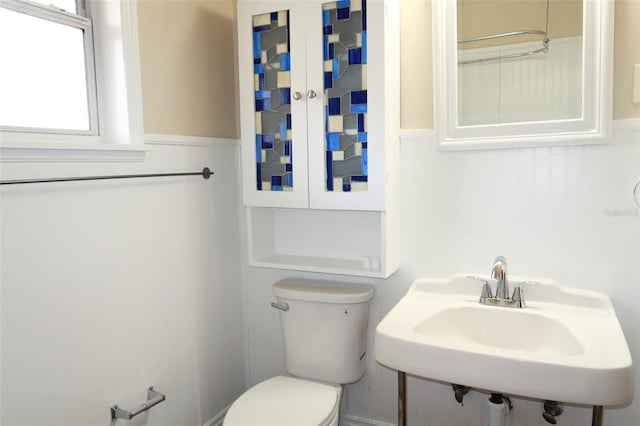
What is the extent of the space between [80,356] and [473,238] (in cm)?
130

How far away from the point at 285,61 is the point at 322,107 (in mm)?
223

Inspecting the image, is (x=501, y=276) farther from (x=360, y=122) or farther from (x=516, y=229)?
(x=360, y=122)

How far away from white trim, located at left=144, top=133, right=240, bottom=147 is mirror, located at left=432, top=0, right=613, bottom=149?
2.74 ft

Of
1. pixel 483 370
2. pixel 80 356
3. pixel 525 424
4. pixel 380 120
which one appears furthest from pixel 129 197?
pixel 525 424

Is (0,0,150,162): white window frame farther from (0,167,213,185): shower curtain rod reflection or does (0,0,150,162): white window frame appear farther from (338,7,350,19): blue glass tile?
(338,7,350,19): blue glass tile

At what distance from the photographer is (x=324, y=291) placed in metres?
1.75

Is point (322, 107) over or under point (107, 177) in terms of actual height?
over

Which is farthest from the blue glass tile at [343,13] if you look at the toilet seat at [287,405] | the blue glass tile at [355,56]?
the toilet seat at [287,405]

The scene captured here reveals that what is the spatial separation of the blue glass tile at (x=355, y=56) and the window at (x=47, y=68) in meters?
0.82

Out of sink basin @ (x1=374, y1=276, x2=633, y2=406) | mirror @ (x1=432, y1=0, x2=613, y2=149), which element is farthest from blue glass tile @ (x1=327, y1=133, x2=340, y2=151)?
sink basin @ (x1=374, y1=276, x2=633, y2=406)

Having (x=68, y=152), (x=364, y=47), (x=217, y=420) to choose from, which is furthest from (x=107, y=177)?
(x=217, y=420)

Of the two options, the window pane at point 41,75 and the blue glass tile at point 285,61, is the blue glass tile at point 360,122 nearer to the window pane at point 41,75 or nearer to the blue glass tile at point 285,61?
the blue glass tile at point 285,61

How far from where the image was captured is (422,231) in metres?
1.71

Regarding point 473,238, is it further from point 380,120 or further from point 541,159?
point 380,120
